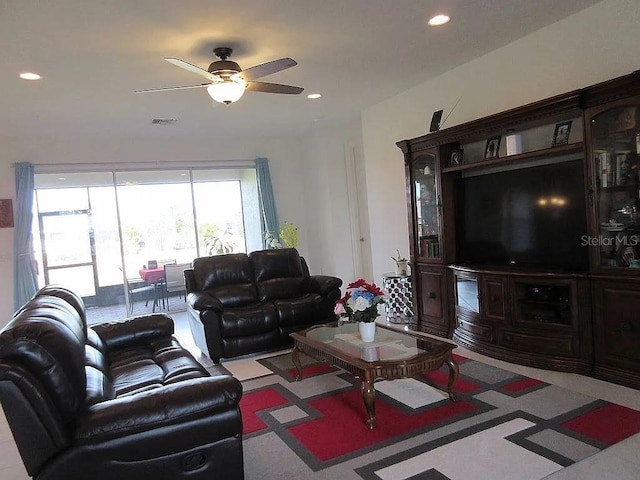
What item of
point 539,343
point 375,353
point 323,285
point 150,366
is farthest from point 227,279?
point 539,343

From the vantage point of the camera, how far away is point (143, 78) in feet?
14.2

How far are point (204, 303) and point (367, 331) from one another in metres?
1.78

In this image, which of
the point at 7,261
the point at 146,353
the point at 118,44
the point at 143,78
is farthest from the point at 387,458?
the point at 7,261

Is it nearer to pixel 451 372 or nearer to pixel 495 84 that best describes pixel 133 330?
pixel 451 372

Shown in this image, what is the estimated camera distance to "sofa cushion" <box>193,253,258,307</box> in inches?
193

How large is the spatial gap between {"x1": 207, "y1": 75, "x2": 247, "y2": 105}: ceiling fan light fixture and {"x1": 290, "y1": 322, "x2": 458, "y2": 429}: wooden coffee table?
1968mm

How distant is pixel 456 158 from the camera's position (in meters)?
4.70

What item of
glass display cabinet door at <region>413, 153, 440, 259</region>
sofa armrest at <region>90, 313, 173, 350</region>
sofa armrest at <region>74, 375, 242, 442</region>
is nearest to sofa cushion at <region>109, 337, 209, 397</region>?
sofa armrest at <region>90, 313, 173, 350</region>

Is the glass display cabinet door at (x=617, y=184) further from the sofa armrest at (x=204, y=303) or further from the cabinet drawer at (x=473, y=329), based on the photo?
the sofa armrest at (x=204, y=303)

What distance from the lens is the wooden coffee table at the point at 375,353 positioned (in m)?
2.85

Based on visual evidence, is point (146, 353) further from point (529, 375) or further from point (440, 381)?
point (529, 375)

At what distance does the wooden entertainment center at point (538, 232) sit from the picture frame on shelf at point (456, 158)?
1cm

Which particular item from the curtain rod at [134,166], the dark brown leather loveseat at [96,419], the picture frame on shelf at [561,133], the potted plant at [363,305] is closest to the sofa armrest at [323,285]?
the potted plant at [363,305]

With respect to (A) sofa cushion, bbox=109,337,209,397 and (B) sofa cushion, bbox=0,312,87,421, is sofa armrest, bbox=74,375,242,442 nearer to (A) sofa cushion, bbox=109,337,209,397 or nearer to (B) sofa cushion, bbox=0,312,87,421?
(B) sofa cushion, bbox=0,312,87,421
